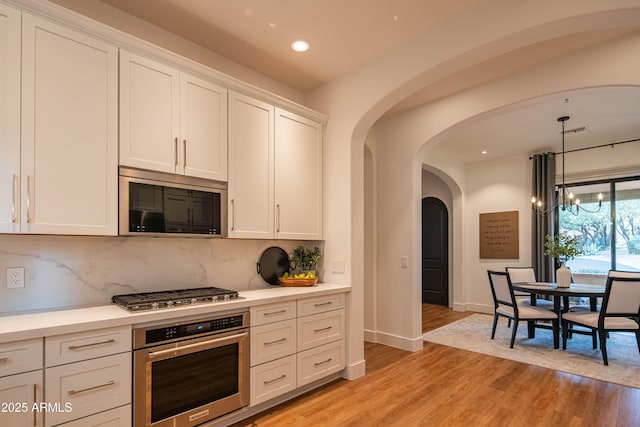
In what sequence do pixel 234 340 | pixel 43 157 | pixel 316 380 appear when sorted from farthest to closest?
pixel 316 380, pixel 234 340, pixel 43 157

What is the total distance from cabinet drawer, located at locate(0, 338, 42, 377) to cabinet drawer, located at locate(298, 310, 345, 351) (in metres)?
1.77

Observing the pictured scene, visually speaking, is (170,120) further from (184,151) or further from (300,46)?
(300,46)

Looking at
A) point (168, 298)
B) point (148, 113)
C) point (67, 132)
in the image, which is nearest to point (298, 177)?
point (148, 113)

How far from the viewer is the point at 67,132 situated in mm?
2080

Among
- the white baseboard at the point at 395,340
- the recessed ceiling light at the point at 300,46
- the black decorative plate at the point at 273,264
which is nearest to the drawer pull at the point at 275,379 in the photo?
the black decorative plate at the point at 273,264

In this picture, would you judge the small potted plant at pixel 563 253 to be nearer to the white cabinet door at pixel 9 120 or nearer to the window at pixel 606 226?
the window at pixel 606 226

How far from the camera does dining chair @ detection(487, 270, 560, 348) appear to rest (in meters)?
4.40

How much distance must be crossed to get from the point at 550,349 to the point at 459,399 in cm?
219

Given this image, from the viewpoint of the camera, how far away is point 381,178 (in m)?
4.76

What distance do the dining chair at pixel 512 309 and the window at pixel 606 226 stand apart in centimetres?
199

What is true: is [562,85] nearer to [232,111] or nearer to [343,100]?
[343,100]

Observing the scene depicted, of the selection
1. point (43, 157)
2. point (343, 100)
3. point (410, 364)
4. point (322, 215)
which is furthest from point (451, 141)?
point (43, 157)

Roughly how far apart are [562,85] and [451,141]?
2.41 m

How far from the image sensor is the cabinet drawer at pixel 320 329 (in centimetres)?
301
